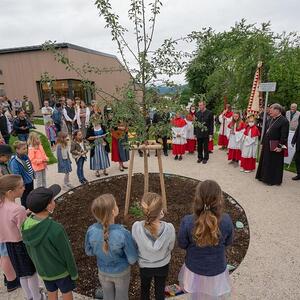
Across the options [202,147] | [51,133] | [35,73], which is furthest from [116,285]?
[35,73]

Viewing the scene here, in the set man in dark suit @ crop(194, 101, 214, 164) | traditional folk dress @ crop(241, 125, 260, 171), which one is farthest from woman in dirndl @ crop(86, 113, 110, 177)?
traditional folk dress @ crop(241, 125, 260, 171)

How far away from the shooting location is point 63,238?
8.83ft

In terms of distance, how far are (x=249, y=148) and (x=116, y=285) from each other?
6.37 metres

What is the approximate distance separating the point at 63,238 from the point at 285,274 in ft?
9.92

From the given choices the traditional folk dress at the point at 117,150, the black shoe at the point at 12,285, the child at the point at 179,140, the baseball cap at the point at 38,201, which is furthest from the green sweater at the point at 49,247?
the child at the point at 179,140

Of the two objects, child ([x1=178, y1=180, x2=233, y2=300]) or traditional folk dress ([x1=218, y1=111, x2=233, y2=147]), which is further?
traditional folk dress ([x1=218, y1=111, x2=233, y2=147])

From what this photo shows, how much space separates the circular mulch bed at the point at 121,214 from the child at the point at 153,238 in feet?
3.16

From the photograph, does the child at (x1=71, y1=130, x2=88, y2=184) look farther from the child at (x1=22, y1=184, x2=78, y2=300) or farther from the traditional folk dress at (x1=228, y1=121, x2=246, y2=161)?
the traditional folk dress at (x1=228, y1=121, x2=246, y2=161)

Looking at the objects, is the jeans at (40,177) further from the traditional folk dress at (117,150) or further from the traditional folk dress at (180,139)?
the traditional folk dress at (180,139)

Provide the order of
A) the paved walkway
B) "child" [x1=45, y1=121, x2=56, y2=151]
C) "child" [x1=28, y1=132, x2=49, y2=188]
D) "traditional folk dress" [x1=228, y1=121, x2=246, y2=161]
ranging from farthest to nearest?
"child" [x1=45, y1=121, x2=56, y2=151], "traditional folk dress" [x1=228, y1=121, x2=246, y2=161], "child" [x1=28, y1=132, x2=49, y2=188], the paved walkway

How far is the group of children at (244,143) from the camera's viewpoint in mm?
8055

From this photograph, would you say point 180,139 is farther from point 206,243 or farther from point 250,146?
point 206,243

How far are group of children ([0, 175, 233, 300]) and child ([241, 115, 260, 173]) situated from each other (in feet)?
19.0

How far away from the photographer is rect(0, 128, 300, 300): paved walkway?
3.54 meters
